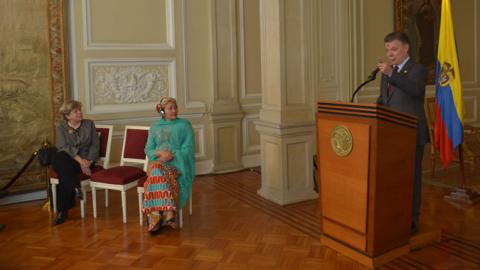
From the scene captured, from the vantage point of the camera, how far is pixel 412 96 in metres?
3.94

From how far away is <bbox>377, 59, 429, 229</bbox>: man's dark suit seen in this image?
3.86 m

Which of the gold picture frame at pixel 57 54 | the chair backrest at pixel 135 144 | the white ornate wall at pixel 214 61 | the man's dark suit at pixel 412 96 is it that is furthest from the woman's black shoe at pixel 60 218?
the man's dark suit at pixel 412 96

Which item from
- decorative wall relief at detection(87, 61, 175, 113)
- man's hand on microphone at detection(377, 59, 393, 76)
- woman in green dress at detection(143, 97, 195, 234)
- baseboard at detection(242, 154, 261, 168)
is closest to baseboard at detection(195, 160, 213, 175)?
baseboard at detection(242, 154, 261, 168)

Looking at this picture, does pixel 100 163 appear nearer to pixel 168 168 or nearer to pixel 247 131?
pixel 168 168

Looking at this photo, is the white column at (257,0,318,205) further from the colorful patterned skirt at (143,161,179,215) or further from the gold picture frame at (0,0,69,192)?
the gold picture frame at (0,0,69,192)

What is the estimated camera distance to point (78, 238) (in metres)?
4.72

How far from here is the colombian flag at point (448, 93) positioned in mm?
5535

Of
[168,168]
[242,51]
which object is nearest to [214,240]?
[168,168]

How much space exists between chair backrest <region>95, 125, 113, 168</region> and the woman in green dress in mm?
815

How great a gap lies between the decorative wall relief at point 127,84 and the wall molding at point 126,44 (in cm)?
19

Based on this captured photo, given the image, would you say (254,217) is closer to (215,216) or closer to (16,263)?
(215,216)

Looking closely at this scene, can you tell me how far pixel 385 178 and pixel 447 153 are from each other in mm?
2323

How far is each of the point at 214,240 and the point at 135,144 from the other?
1.58 meters

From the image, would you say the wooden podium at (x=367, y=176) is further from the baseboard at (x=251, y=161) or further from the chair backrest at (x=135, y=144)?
the baseboard at (x=251, y=161)
